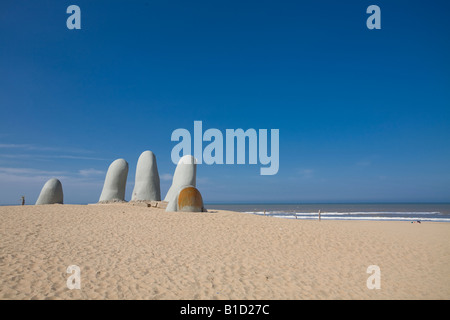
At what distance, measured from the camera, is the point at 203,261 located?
6.23m

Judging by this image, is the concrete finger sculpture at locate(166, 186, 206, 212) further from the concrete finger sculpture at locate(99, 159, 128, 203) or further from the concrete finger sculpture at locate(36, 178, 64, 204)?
the concrete finger sculpture at locate(36, 178, 64, 204)

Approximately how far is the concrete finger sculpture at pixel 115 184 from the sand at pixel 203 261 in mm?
6751

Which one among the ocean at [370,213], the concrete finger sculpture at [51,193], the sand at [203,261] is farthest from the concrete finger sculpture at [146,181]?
the ocean at [370,213]

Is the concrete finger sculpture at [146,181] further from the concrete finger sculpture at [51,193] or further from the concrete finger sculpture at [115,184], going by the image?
the concrete finger sculpture at [51,193]

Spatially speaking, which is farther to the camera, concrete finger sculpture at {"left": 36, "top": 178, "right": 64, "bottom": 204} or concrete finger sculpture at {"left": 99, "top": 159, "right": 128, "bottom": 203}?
concrete finger sculpture at {"left": 99, "top": 159, "right": 128, "bottom": 203}

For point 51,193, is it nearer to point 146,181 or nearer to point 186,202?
point 146,181

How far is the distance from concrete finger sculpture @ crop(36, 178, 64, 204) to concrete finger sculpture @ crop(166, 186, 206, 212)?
850 centimetres

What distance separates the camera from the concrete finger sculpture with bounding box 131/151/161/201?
17344mm

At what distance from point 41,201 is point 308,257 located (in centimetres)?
1655

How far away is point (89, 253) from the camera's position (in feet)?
20.0

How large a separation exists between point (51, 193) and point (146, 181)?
5870 mm

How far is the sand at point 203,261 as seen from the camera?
15.5 ft

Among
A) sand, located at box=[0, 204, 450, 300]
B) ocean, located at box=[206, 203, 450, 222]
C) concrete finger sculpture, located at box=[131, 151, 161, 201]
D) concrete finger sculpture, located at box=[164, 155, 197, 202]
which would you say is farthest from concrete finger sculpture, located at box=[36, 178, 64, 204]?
ocean, located at box=[206, 203, 450, 222]
